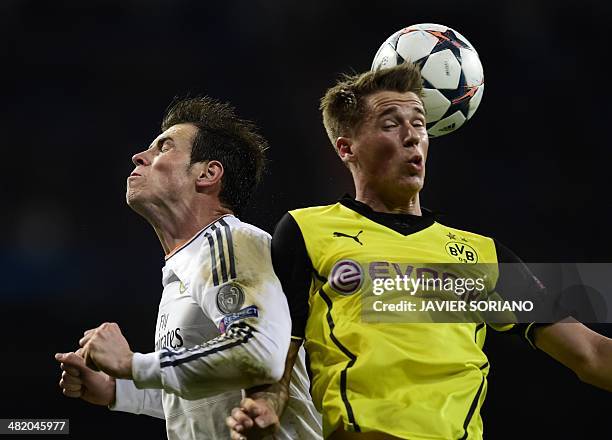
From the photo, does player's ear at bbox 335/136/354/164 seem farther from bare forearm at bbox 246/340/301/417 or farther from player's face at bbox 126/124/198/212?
bare forearm at bbox 246/340/301/417

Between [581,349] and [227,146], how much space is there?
5.07ft

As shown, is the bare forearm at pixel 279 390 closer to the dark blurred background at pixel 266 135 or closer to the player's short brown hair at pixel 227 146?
the player's short brown hair at pixel 227 146

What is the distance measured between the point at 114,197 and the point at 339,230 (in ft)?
14.7

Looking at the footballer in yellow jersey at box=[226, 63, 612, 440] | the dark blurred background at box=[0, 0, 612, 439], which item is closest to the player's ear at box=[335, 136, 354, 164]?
the footballer in yellow jersey at box=[226, 63, 612, 440]

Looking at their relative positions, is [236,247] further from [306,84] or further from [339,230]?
[306,84]

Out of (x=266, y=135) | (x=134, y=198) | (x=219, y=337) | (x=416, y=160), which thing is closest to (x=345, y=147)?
(x=416, y=160)

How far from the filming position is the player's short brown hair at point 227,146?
3.49m

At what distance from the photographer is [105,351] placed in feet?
8.51

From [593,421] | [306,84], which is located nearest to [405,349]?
[593,421]

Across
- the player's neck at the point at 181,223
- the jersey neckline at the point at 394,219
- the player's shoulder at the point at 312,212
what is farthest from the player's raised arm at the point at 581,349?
the player's neck at the point at 181,223

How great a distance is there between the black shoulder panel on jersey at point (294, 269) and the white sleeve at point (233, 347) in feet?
0.18

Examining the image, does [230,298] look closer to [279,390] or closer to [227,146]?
[279,390]

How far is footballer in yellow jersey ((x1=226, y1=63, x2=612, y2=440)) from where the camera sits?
2562 millimetres

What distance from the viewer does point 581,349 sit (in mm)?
2932
